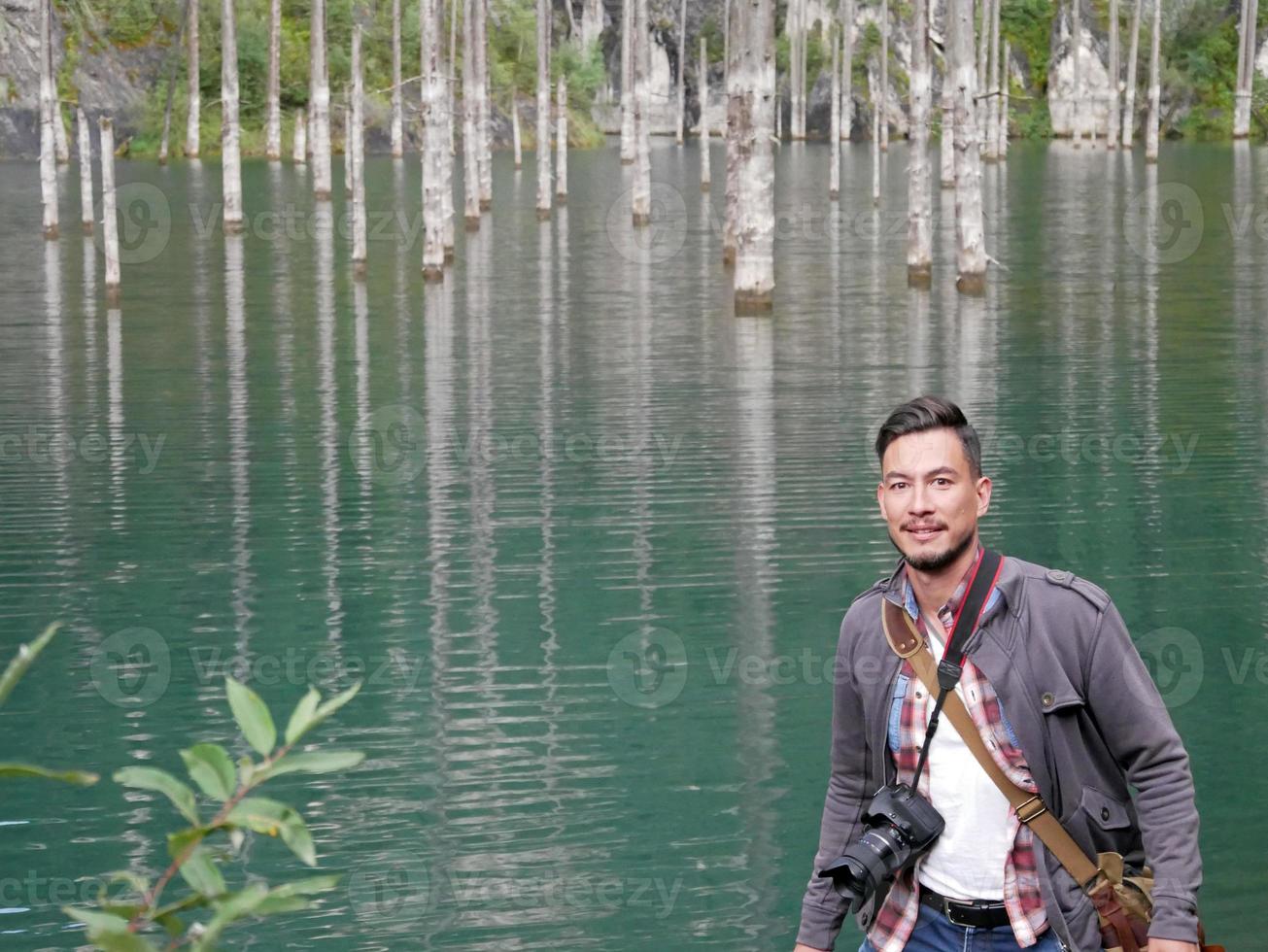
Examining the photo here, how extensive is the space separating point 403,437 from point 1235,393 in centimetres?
628

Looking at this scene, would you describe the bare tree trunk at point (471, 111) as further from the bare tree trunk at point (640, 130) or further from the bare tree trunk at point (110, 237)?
the bare tree trunk at point (110, 237)

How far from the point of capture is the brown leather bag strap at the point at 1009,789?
3.42 metres

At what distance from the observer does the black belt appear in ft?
11.3

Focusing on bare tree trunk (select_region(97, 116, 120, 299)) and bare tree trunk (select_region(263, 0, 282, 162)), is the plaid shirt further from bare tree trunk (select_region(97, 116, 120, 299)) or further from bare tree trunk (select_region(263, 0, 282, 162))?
bare tree trunk (select_region(263, 0, 282, 162))

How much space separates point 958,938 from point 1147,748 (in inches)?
18.8

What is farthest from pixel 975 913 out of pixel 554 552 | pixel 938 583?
pixel 554 552

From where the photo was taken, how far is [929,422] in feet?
11.8

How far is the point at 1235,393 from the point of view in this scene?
14.8m

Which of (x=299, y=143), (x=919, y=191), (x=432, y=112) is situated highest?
(x=299, y=143)

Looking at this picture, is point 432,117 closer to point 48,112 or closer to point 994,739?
point 48,112
